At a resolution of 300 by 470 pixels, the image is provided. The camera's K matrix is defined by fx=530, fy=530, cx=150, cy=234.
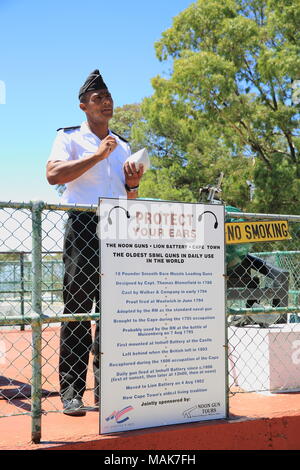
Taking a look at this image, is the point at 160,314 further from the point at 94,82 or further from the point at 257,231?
the point at 94,82

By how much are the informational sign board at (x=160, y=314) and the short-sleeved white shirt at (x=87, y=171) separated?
48cm

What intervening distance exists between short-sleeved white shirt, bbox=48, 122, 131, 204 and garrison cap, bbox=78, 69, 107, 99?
0.86ft

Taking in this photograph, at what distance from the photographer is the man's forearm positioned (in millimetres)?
2967

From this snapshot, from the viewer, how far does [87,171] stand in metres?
3.20

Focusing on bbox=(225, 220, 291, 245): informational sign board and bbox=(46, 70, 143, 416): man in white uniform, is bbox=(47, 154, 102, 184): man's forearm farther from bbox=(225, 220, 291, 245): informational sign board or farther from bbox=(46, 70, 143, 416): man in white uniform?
bbox=(225, 220, 291, 245): informational sign board

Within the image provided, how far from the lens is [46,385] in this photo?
13.8 ft

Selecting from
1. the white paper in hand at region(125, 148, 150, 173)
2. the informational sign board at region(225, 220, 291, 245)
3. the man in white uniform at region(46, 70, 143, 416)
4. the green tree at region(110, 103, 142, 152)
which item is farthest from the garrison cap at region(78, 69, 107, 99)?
the green tree at region(110, 103, 142, 152)

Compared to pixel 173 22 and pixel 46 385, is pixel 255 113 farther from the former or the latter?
pixel 46 385

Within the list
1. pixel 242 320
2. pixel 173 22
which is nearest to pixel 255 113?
pixel 173 22

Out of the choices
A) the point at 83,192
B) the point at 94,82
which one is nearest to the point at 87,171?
the point at 83,192

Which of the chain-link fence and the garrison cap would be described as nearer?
the chain-link fence

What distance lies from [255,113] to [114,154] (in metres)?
12.8

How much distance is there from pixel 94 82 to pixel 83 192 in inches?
27.8
